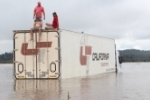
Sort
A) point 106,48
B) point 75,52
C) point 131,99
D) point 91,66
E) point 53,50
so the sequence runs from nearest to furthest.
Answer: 1. point 131,99
2. point 53,50
3. point 75,52
4. point 91,66
5. point 106,48

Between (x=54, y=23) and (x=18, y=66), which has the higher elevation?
(x=54, y=23)

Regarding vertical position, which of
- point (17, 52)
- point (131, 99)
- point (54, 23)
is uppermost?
point (54, 23)

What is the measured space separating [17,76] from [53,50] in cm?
219

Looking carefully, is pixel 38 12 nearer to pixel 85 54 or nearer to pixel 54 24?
pixel 54 24

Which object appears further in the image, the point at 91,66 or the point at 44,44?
the point at 91,66

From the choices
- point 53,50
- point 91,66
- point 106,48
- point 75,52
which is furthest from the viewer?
point 106,48

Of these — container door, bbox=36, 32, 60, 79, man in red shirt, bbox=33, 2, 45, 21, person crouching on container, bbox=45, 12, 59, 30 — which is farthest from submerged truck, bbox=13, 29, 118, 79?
man in red shirt, bbox=33, 2, 45, 21

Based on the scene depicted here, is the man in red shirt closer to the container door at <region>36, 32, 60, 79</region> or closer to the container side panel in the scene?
the container door at <region>36, 32, 60, 79</region>

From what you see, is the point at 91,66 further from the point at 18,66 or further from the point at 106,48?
the point at 18,66

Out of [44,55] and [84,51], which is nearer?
[44,55]

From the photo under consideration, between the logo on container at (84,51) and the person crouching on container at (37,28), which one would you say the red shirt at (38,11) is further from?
the logo on container at (84,51)

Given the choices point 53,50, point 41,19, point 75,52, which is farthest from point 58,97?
point 75,52

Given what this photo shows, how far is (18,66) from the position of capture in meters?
19.6

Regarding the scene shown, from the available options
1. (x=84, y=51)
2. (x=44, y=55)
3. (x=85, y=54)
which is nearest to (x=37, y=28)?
(x=44, y=55)
